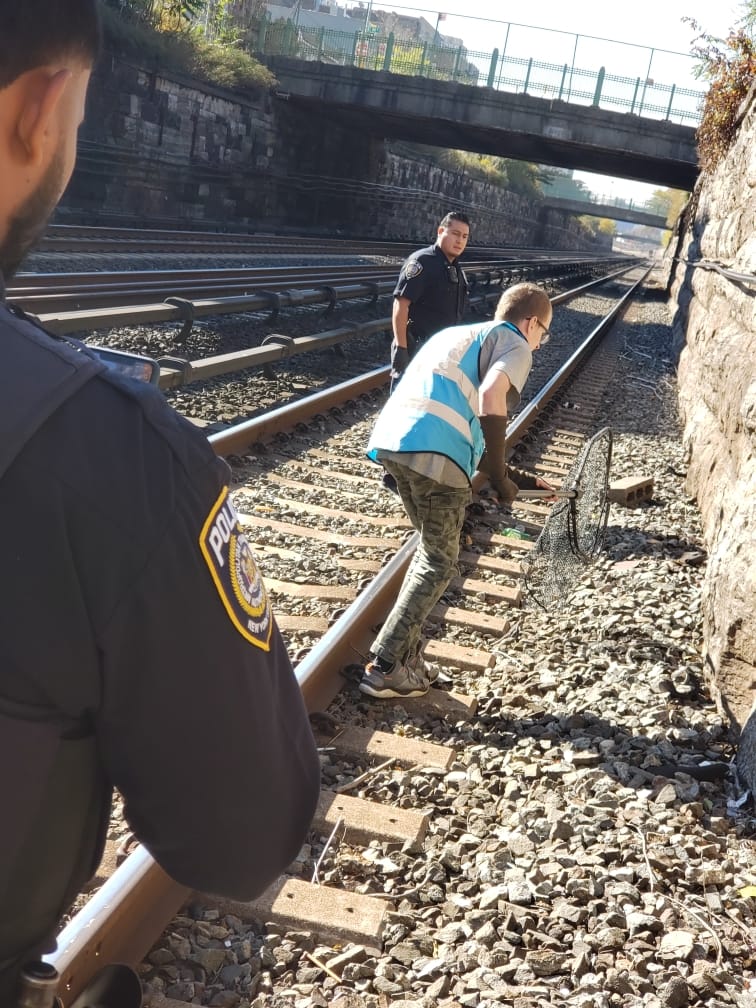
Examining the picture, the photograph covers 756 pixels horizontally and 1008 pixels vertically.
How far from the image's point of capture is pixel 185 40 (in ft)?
108

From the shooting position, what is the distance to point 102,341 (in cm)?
1059

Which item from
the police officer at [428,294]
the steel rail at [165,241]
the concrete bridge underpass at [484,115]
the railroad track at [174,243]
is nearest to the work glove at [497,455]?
the police officer at [428,294]

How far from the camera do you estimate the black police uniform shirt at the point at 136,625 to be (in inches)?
37.3

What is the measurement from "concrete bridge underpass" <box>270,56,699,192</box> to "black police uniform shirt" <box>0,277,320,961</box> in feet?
123

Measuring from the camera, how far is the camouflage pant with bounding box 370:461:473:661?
14.6 feet

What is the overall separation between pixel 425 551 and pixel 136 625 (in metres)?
3.67

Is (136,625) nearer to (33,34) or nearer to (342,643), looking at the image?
(33,34)

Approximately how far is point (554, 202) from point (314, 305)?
8269 cm

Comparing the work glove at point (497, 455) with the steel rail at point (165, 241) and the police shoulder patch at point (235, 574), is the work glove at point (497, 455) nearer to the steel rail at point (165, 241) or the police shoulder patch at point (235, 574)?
the police shoulder patch at point (235, 574)

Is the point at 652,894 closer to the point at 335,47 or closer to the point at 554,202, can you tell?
the point at 335,47

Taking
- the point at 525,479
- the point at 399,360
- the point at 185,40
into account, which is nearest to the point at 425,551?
the point at 525,479

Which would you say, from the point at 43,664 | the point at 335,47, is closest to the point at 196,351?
the point at 43,664

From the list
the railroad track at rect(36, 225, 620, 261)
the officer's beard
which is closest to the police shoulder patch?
the officer's beard

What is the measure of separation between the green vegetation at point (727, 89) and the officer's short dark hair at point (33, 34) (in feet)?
52.3
